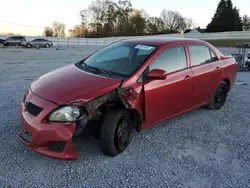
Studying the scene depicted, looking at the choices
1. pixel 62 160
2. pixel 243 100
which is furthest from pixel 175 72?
pixel 243 100

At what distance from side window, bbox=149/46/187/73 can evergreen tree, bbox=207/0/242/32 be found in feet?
229

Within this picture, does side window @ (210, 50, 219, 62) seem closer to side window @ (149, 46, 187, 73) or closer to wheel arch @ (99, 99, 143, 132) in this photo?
side window @ (149, 46, 187, 73)

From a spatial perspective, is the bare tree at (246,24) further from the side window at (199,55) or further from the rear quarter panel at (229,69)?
the side window at (199,55)

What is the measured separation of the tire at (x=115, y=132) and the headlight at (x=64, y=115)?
40 centimetres

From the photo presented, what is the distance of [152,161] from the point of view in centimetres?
303

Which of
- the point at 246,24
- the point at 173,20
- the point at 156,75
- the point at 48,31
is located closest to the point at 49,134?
the point at 156,75

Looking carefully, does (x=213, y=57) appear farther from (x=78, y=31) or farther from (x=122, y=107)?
(x=78, y=31)

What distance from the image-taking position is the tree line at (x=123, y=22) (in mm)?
62906

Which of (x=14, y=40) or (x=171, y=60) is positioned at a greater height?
(x=14, y=40)

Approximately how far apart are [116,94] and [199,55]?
6.94 feet

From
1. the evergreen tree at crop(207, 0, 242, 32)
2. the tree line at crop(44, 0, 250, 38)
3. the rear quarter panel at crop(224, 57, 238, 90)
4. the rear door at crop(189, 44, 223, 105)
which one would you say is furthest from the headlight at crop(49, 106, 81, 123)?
the evergreen tree at crop(207, 0, 242, 32)

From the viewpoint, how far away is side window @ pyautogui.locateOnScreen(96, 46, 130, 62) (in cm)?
392

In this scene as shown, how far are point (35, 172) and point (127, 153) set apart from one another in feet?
3.81

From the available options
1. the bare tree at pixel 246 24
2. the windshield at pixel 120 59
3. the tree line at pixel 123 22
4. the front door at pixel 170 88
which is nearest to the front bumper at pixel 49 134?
the windshield at pixel 120 59
